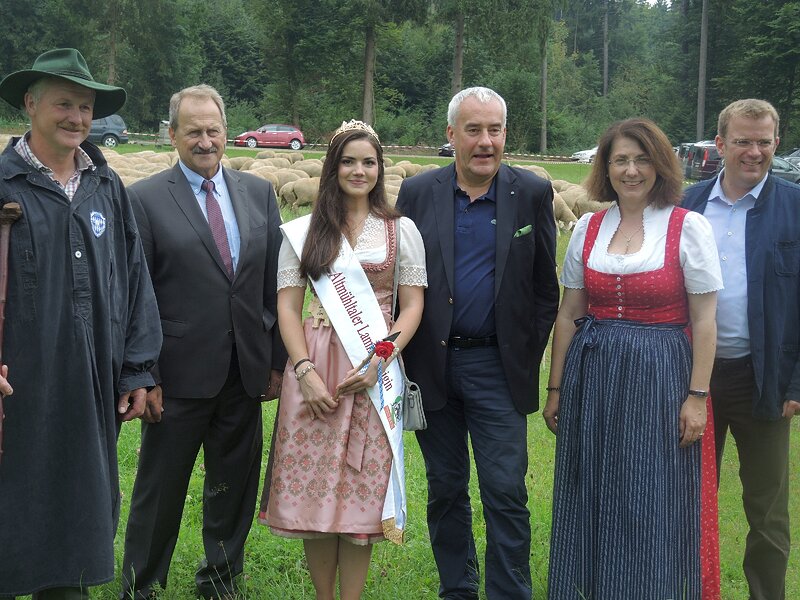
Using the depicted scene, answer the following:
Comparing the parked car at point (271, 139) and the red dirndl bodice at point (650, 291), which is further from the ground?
the parked car at point (271, 139)

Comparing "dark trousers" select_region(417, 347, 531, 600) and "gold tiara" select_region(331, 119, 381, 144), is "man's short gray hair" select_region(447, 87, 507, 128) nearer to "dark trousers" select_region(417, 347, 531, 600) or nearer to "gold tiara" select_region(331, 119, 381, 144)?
"gold tiara" select_region(331, 119, 381, 144)

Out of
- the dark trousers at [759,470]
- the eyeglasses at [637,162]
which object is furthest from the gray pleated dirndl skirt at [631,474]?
the eyeglasses at [637,162]

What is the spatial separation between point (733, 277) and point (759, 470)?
2.86 ft

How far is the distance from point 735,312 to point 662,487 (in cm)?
87

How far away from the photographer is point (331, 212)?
3.62m

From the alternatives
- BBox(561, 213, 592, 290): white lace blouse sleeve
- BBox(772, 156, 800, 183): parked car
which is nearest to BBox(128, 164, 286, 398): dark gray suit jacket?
BBox(561, 213, 592, 290): white lace blouse sleeve

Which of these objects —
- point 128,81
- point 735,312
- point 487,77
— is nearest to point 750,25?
point 487,77

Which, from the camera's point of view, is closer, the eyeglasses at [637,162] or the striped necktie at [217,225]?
the eyeglasses at [637,162]

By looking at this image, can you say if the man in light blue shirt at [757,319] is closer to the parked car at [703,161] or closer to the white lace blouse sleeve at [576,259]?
the white lace blouse sleeve at [576,259]

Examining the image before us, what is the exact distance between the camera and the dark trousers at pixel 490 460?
3783 millimetres

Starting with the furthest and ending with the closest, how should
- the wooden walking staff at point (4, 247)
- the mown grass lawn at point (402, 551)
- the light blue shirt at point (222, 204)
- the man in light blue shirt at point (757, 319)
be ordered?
the mown grass lawn at point (402, 551) < the light blue shirt at point (222, 204) < the man in light blue shirt at point (757, 319) < the wooden walking staff at point (4, 247)

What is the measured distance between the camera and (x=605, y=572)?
141 inches

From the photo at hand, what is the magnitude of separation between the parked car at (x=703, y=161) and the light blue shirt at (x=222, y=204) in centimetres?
2302

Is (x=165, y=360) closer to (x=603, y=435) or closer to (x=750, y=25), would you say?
(x=603, y=435)
